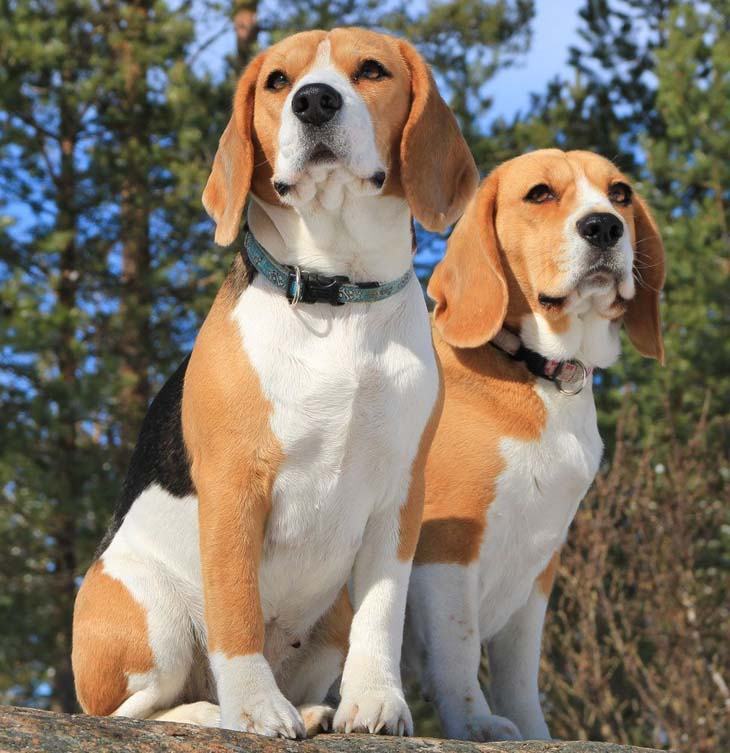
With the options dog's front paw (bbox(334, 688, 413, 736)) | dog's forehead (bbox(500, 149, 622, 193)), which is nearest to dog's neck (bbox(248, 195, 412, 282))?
dog's forehead (bbox(500, 149, 622, 193))

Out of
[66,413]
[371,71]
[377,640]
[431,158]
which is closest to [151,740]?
[377,640]

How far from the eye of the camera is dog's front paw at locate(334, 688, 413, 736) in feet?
11.1

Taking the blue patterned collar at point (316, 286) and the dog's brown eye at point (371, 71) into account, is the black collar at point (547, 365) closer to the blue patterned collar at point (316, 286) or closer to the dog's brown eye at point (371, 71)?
the blue patterned collar at point (316, 286)

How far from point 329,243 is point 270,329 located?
322mm

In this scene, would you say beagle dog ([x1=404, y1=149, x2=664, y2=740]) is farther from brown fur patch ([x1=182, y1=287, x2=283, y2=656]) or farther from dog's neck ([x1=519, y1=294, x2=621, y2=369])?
brown fur patch ([x1=182, y1=287, x2=283, y2=656])

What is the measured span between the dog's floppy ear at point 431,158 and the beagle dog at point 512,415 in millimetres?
577

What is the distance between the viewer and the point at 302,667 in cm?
402

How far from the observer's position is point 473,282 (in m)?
4.47

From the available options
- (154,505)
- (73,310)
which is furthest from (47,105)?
(154,505)

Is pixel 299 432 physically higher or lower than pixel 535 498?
higher

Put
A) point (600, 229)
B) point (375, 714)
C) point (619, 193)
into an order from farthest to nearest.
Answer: point (619, 193) → point (600, 229) → point (375, 714)

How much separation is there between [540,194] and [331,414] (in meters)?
1.38

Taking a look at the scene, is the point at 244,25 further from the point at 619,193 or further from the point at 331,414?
the point at 331,414

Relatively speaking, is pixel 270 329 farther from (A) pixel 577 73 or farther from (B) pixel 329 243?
(A) pixel 577 73
